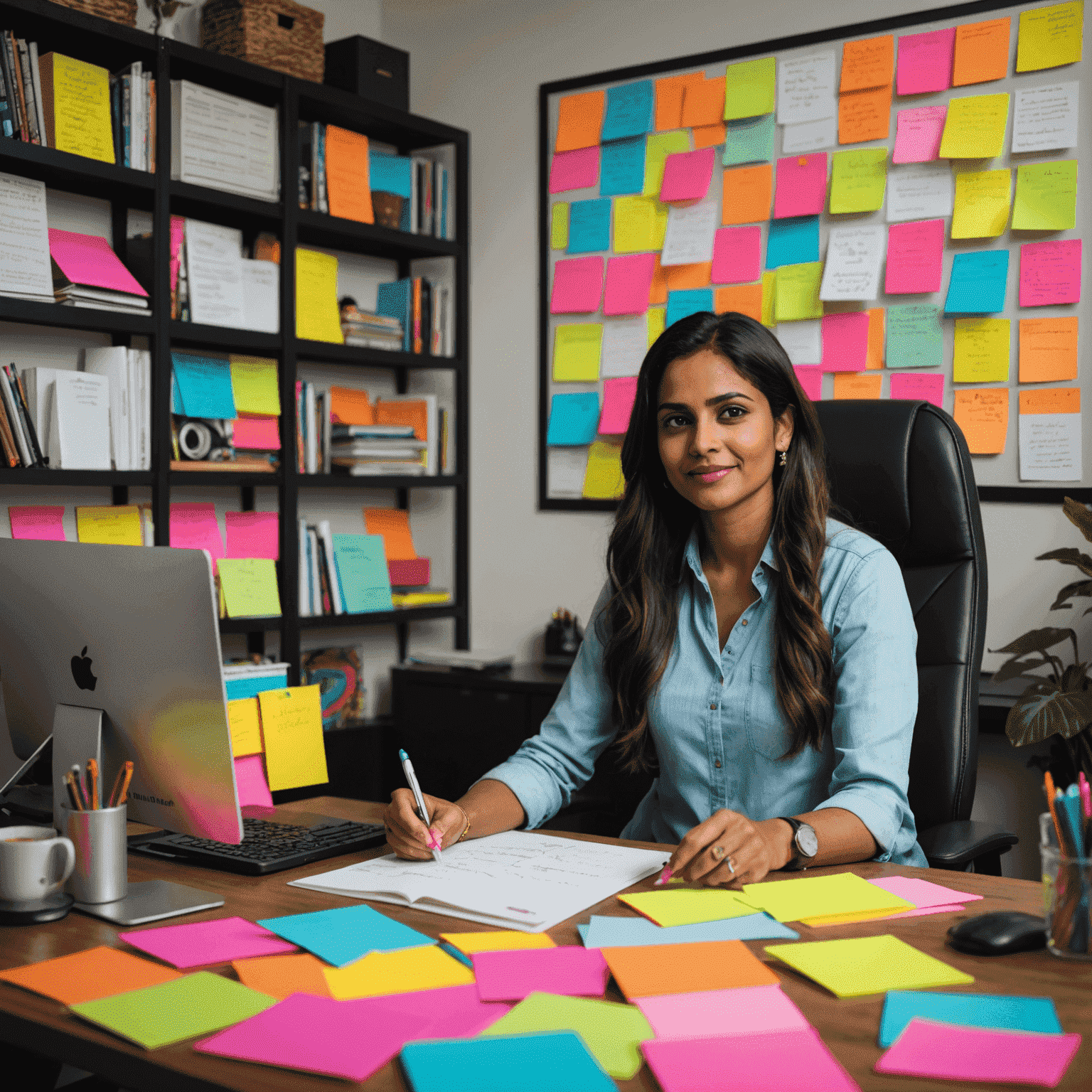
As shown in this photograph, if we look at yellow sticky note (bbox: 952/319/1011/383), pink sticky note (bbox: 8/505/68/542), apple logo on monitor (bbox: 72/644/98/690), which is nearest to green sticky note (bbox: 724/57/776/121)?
yellow sticky note (bbox: 952/319/1011/383)

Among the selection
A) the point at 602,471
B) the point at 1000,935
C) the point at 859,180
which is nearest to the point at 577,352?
the point at 602,471

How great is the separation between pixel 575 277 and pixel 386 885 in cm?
226

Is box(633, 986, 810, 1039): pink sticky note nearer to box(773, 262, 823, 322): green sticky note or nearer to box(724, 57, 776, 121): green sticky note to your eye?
box(773, 262, 823, 322): green sticky note

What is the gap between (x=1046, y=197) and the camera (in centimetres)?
244

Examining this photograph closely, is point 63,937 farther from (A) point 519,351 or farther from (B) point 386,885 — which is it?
(A) point 519,351

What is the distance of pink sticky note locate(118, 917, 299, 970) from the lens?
3.19 feet

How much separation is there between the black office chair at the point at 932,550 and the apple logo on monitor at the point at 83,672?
1064 mm

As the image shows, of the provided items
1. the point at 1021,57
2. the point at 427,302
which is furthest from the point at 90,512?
the point at 1021,57

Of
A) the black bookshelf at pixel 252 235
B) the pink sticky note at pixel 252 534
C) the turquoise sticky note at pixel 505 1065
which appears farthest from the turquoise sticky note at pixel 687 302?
the turquoise sticky note at pixel 505 1065

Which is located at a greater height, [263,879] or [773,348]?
[773,348]

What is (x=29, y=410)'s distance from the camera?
2.34m

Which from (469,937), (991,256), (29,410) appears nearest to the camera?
(469,937)

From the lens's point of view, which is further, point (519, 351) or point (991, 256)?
point (519, 351)

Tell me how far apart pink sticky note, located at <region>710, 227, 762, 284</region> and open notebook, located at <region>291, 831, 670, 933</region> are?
187 cm
